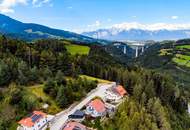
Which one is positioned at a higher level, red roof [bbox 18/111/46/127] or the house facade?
red roof [bbox 18/111/46/127]

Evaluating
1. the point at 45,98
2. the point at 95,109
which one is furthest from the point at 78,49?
the point at 95,109

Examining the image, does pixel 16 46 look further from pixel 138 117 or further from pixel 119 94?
pixel 138 117

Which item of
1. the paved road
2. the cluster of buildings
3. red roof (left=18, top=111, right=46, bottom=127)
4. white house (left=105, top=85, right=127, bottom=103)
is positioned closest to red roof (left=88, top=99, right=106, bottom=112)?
the cluster of buildings

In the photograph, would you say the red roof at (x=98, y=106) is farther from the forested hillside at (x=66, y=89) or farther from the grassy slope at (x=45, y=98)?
the grassy slope at (x=45, y=98)

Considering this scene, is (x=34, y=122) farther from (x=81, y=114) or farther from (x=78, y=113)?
(x=81, y=114)

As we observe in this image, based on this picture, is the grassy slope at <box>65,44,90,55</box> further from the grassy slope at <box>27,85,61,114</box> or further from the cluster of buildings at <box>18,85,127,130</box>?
the grassy slope at <box>27,85,61,114</box>

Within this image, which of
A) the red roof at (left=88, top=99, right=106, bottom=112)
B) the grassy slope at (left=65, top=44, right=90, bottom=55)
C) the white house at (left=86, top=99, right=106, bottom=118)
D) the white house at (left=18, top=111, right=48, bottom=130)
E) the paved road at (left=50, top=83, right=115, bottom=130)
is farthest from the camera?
the grassy slope at (left=65, top=44, right=90, bottom=55)

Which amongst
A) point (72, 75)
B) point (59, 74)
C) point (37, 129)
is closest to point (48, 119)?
point (37, 129)
